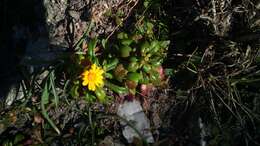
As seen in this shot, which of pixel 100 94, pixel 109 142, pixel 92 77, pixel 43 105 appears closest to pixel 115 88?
pixel 100 94

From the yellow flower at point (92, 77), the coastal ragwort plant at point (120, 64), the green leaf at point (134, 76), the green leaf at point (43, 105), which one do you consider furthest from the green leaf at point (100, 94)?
the green leaf at point (43, 105)

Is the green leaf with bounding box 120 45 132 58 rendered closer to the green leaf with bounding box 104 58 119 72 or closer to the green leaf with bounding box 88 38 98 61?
the green leaf with bounding box 104 58 119 72

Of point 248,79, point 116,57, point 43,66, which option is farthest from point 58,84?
point 248,79

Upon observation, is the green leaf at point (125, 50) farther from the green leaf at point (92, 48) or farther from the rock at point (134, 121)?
the rock at point (134, 121)

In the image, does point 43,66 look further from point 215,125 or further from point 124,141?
point 215,125

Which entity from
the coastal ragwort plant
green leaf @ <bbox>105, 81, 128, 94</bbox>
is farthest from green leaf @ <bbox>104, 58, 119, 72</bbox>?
green leaf @ <bbox>105, 81, 128, 94</bbox>

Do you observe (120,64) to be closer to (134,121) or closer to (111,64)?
(111,64)
